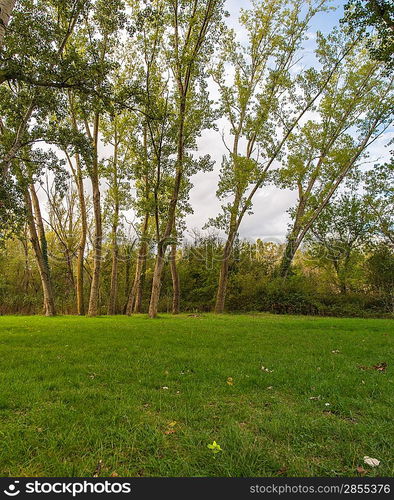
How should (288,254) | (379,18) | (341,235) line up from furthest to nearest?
(341,235) → (288,254) → (379,18)

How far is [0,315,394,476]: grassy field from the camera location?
7.73 feet

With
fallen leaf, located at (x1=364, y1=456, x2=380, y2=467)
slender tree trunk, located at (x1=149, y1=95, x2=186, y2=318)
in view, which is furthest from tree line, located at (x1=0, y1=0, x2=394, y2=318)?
fallen leaf, located at (x1=364, y1=456, x2=380, y2=467)

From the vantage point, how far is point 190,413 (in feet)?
10.8

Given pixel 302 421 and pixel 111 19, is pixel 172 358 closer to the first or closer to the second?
pixel 302 421

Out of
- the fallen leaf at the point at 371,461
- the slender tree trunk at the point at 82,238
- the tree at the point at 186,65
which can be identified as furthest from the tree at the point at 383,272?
the fallen leaf at the point at 371,461

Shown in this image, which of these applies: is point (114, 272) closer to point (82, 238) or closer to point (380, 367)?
point (82, 238)

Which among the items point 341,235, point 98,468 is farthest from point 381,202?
point 98,468

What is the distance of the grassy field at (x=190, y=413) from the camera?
7.73ft

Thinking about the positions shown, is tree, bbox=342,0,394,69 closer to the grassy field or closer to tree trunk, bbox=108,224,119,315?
the grassy field

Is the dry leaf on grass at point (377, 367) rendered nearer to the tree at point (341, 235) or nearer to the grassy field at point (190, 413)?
the grassy field at point (190, 413)

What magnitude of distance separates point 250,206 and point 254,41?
12.7 meters

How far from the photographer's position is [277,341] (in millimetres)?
8562

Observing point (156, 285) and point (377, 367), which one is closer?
point (377, 367)

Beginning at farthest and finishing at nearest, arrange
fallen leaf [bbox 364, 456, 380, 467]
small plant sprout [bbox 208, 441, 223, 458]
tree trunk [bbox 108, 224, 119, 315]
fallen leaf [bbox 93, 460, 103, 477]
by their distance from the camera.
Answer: tree trunk [bbox 108, 224, 119, 315] < small plant sprout [bbox 208, 441, 223, 458] < fallen leaf [bbox 364, 456, 380, 467] < fallen leaf [bbox 93, 460, 103, 477]
